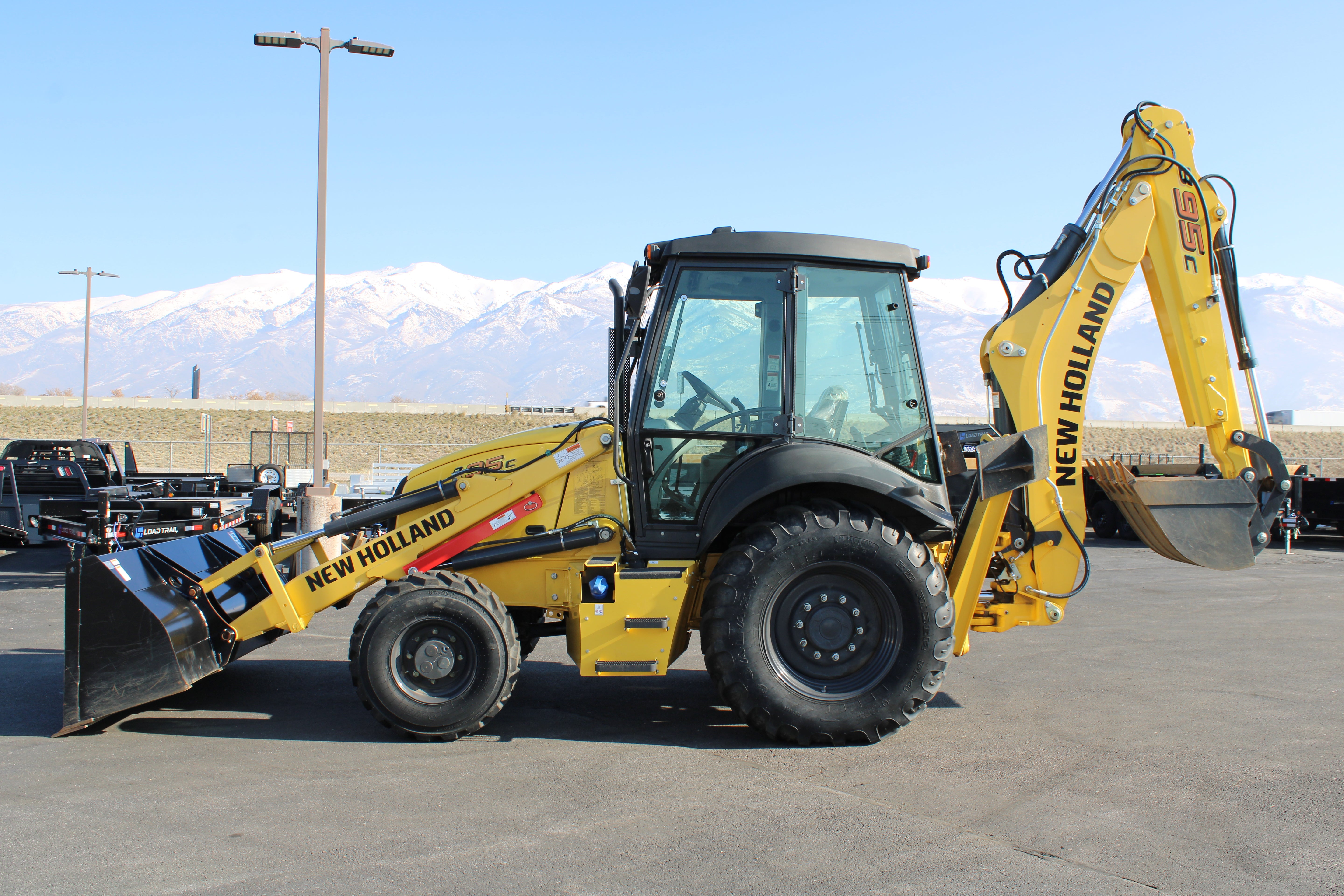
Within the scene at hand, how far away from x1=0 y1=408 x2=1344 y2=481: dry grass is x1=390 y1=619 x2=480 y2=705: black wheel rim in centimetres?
3833

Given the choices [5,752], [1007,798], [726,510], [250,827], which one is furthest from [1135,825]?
[5,752]

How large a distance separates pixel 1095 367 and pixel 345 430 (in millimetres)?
50495

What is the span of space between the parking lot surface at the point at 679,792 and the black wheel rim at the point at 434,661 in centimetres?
31

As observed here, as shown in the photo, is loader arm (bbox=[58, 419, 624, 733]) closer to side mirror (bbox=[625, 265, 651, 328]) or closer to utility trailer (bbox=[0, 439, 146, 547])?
side mirror (bbox=[625, 265, 651, 328])

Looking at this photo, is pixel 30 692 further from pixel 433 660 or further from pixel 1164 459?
pixel 1164 459

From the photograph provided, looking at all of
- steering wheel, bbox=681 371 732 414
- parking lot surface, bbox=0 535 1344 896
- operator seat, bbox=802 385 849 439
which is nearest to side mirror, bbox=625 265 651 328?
steering wheel, bbox=681 371 732 414

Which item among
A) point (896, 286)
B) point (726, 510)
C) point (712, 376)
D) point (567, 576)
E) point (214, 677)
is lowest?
point (214, 677)

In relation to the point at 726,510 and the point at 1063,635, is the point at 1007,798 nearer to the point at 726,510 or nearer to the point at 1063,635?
the point at 726,510

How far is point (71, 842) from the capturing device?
390 cm

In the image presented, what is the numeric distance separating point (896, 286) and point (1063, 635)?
4636mm

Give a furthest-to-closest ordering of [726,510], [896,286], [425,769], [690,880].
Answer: [896,286] < [726,510] < [425,769] < [690,880]

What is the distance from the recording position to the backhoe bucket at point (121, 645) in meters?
5.29

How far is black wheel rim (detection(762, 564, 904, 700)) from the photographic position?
527cm

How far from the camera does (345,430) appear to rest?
52062 mm
